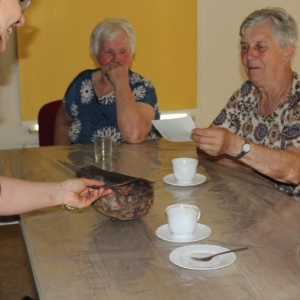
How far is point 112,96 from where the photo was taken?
3.04m

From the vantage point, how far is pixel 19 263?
348 cm

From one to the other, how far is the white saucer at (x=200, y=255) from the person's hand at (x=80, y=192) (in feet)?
1.08

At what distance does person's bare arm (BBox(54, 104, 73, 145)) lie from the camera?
Answer: 128 inches

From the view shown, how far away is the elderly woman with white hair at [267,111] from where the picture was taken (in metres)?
2.19

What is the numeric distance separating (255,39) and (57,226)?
4.16 feet

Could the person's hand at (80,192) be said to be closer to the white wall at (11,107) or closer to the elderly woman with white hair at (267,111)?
the elderly woman with white hair at (267,111)

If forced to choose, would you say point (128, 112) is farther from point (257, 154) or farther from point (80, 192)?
point (80, 192)

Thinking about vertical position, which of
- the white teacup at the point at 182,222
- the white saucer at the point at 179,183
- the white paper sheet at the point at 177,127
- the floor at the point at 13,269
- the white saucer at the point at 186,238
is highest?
the white paper sheet at the point at 177,127

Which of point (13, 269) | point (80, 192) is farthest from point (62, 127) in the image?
point (80, 192)

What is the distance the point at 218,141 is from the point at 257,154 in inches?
6.3

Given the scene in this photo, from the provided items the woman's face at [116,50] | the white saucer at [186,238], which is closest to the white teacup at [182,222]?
the white saucer at [186,238]

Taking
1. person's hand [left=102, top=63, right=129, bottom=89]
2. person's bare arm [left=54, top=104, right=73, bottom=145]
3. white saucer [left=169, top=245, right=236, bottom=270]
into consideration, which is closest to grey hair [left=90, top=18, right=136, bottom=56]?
person's hand [left=102, top=63, right=129, bottom=89]

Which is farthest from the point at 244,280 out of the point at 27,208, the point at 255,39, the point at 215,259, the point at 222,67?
the point at 222,67

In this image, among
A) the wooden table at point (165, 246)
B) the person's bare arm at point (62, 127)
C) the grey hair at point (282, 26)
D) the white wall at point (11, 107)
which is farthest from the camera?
the white wall at point (11, 107)
